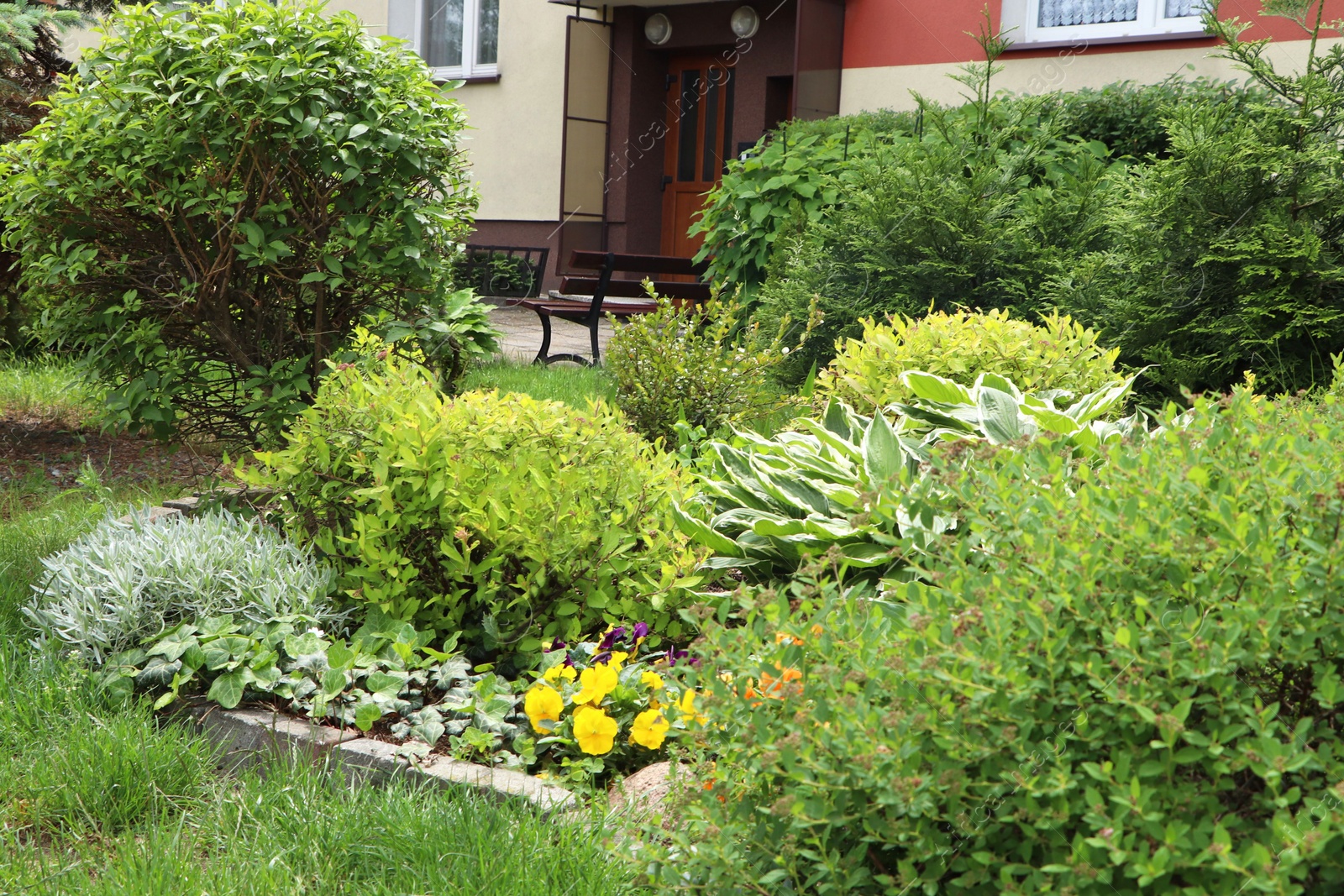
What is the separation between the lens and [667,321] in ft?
15.9

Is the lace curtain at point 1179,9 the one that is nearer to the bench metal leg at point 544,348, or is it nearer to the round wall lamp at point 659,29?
the bench metal leg at point 544,348

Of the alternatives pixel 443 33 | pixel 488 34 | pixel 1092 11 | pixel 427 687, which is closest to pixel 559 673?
pixel 427 687

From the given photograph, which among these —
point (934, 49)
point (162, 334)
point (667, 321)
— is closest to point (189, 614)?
point (162, 334)

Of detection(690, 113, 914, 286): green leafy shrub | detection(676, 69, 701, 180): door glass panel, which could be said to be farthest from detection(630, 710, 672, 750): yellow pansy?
detection(676, 69, 701, 180): door glass panel

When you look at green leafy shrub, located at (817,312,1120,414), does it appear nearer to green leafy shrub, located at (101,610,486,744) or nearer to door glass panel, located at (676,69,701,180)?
green leafy shrub, located at (101,610,486,744)

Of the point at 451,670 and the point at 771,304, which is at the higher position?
the point at 771,304

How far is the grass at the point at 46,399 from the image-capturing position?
6.38 meters

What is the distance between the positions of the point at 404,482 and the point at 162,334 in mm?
1879

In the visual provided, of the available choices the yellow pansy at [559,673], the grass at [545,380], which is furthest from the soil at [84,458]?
the yellow pansy at [559,673]

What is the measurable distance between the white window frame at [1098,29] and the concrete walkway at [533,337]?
4713 millimetres

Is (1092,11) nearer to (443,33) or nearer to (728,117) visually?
(728,117)

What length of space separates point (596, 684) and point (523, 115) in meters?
12.8

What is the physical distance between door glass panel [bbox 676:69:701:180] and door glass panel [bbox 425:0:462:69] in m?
3.23

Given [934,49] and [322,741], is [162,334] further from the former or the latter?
[934,49]
